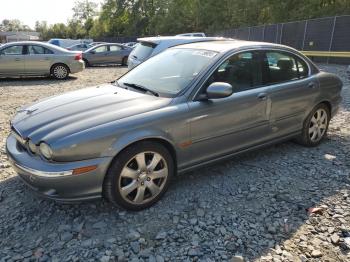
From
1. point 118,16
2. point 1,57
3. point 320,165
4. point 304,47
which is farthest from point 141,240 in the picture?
point 118,16

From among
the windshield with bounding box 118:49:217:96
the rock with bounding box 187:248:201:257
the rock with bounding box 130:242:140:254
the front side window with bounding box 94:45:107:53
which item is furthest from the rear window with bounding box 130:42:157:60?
the front side window with bounding box 94:45:107:53

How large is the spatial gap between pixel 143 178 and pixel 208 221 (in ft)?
2.48

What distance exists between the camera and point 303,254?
9.34 feet

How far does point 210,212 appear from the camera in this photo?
3.39m

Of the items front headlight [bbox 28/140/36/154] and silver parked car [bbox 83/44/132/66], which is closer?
front headlight [bbox 28/140/36/154]

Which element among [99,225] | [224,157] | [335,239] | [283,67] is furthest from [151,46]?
[335,239]

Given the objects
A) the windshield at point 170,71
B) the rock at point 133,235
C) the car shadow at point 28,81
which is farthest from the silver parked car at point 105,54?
the rock at point 133,235

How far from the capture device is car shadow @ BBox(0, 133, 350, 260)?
2994mm

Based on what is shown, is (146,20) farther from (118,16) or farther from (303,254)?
(303,254)

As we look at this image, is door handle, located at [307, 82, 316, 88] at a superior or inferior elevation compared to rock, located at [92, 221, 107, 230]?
superior

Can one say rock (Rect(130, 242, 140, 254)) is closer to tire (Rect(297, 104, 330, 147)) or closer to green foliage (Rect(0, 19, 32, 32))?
tire (Rect(297, 104, 330, 147))

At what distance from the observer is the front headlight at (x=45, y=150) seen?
9.64 ft

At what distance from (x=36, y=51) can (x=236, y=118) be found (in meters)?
10.6

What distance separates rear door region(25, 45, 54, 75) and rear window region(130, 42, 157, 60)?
5.18 m
